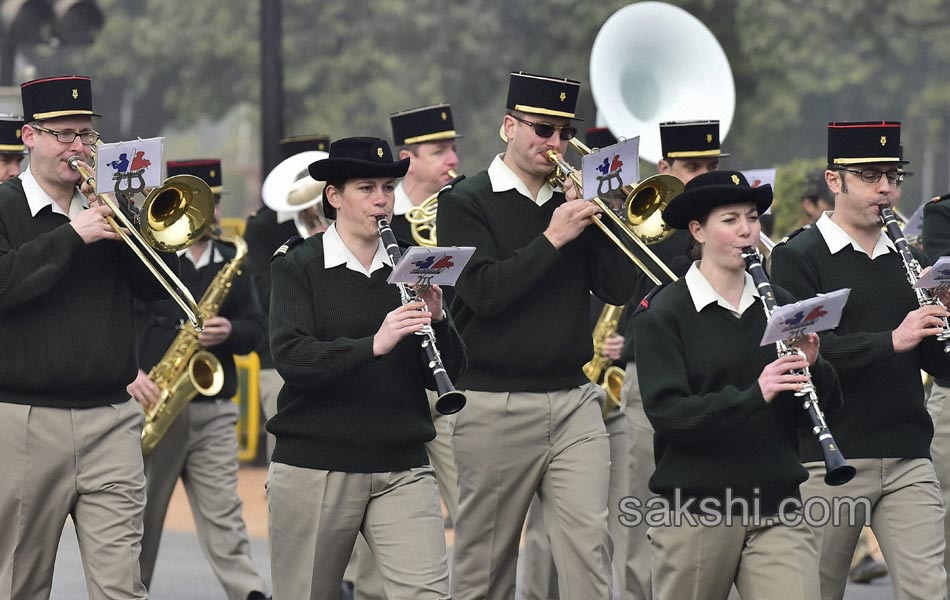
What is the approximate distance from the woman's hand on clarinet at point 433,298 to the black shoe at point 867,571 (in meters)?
4.63

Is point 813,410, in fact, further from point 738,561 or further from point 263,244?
point 263,244

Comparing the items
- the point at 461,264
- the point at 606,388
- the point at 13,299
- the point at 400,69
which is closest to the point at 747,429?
the point at 461,264

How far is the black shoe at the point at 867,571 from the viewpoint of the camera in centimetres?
1072

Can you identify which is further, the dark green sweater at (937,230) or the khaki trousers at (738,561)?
the dark green sweater at (937,230)

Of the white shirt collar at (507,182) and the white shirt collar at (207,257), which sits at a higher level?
the white shirt collar at (507,182)

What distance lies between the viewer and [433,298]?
699 centimetres

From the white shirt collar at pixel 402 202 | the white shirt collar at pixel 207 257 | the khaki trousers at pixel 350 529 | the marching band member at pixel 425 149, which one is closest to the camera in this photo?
the khaki trousers at pixel 350 529

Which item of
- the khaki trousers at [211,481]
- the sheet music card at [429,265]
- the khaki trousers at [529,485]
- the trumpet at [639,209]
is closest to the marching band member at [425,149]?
the khaki trousers at [211,481]

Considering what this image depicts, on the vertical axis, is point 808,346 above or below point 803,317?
below

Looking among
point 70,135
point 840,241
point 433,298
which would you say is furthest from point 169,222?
point 840,241

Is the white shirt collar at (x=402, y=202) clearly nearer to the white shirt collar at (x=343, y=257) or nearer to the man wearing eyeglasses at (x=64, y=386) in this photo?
the man wearing eyeglasses at (x=64, y=386)

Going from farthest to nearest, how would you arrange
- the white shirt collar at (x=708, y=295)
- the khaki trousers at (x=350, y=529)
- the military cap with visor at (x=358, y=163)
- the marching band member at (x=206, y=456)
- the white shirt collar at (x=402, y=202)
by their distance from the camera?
the white shirt collar at (x=402, y=202) < the marching band member at (x=206, y=456) < the military cap with visor at (x=358, y=163) < the khaki trousers at (x=350, y=529) < the white shirt collar at (x=708, y=295)

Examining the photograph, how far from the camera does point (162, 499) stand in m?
9.84

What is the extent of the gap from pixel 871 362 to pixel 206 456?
Answer: 401 centimetres
